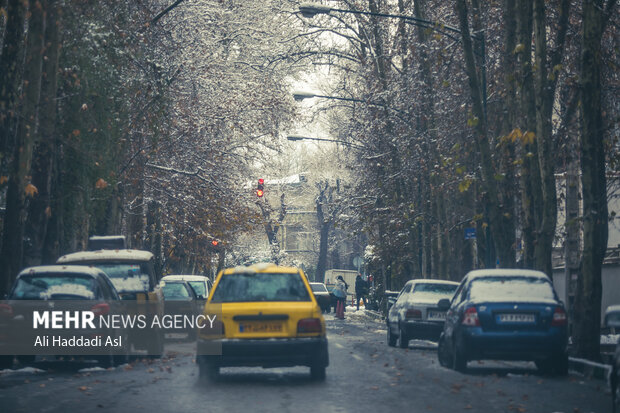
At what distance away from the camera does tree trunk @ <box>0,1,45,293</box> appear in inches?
798

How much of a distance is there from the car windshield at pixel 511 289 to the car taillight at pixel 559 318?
0.31m

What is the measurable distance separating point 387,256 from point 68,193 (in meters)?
21.1

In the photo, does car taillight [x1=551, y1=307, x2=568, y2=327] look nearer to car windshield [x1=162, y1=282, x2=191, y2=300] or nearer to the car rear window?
the car rear window

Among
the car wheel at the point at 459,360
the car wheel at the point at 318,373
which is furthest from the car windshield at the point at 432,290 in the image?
the car wheel at the point at 318,373

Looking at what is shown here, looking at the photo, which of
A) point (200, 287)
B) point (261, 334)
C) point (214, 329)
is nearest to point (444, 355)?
point (261, 334)

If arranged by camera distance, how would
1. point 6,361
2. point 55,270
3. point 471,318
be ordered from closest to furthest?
point 471,318 < point 6,361 < point 55,270

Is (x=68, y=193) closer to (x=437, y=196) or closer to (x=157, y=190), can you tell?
(x=157, y=190)

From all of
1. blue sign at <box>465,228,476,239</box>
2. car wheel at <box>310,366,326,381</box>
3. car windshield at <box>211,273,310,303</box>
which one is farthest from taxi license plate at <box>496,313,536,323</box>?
blue sign at <box>465,228,476,239</box>

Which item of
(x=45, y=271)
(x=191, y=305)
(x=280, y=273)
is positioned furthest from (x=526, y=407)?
(x=191, y=305)

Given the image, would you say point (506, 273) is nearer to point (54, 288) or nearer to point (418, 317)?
point (418, 317)

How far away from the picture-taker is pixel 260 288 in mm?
14711

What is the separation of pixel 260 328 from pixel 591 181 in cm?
704

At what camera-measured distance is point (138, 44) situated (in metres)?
25.7

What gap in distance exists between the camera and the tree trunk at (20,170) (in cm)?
2028
